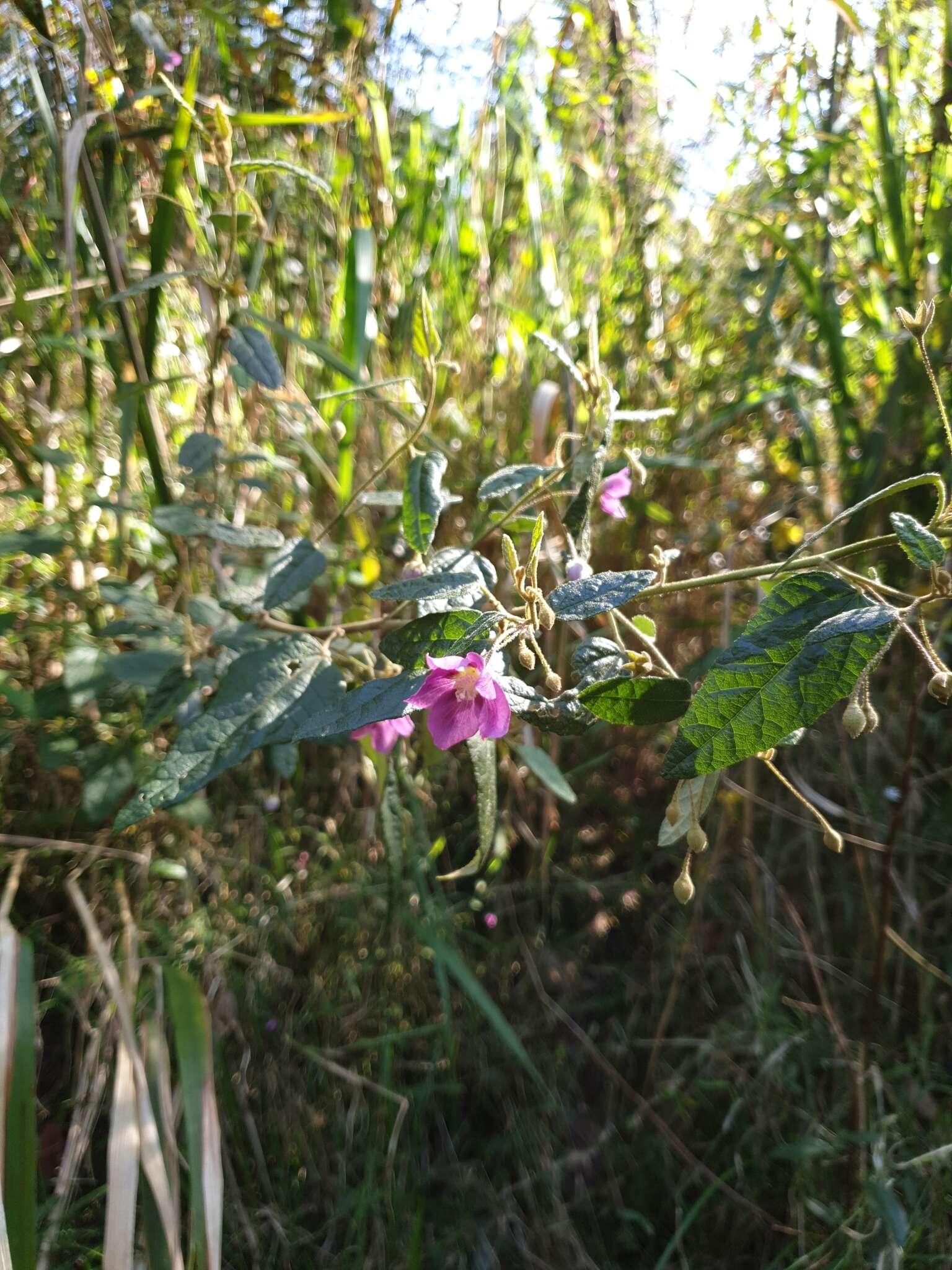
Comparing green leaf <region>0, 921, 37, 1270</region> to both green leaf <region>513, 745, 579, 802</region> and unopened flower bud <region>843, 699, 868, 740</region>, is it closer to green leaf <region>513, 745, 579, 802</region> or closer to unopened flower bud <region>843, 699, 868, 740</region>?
green leaf <region>513, 745, 579, 802</region>

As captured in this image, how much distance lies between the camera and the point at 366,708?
53 centimetres

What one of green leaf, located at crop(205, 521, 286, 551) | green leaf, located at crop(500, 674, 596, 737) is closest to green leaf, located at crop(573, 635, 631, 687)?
green leaf, located at crop(500, 674, 596, 737)

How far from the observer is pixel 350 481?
125 centimetres

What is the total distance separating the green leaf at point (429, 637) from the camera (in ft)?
1.84

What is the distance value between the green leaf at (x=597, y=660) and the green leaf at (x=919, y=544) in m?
0.19

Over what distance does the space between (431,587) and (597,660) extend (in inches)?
4.9

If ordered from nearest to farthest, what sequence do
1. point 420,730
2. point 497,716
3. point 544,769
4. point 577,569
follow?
point 497,716 < point 577,569 < point 544,769 < point 420,730

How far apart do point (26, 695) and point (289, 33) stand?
130 cm

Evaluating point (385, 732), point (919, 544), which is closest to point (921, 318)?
point (919, 544)

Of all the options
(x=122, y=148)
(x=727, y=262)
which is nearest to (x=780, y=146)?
(x=727, y=262)

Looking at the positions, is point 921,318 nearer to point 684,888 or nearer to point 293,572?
point 684,888

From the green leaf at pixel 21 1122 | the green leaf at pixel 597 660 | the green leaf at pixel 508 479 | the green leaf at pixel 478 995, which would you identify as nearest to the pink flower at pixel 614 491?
the green leaf at pixel 508 479

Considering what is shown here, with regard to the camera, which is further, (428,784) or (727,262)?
(727,262)

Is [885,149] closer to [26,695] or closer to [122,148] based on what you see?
[122,148]
